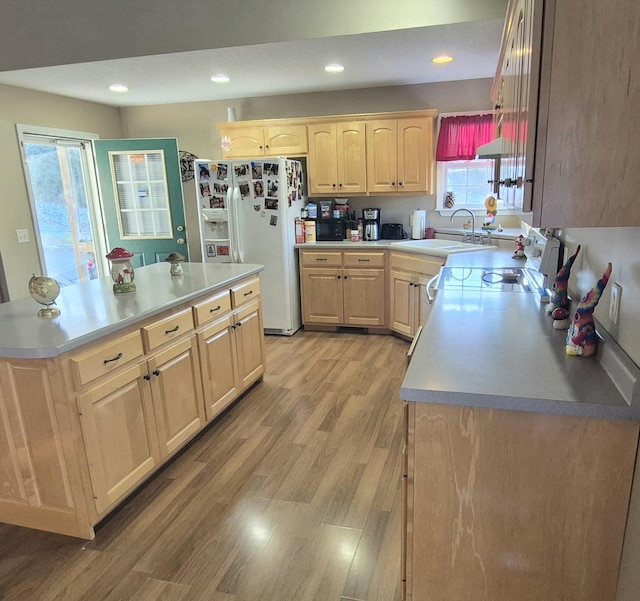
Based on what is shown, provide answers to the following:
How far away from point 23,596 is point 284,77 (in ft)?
12.9

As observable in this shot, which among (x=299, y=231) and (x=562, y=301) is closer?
(x=562, y=301)

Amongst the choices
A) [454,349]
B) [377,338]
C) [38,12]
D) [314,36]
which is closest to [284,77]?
[314,36]

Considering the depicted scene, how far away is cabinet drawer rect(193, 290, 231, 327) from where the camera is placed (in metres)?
2.58

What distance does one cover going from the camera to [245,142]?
A: 4852 mm

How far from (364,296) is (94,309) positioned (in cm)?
277

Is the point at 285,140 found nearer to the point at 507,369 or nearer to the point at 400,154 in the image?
the point at 400,154

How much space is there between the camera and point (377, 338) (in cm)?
449

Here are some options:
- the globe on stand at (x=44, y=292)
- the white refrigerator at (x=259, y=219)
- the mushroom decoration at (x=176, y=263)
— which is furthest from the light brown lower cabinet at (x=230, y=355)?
the white refrigerator at (x=259, y=219)

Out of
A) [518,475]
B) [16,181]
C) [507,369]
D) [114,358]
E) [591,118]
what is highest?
[16,181]

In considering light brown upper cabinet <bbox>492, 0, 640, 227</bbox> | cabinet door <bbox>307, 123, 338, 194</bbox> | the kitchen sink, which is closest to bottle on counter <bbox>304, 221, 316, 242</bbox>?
cabinet door <bbox>307, 123, 338, 194</bbox>

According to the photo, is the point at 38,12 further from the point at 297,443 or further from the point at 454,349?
the point at 454,349

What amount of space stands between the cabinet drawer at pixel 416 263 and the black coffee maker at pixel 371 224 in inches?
19.9

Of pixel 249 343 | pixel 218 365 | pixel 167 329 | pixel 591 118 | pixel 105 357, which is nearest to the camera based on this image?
pixel 591 118

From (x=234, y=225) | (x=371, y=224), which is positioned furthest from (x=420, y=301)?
(x=234, y=225)
